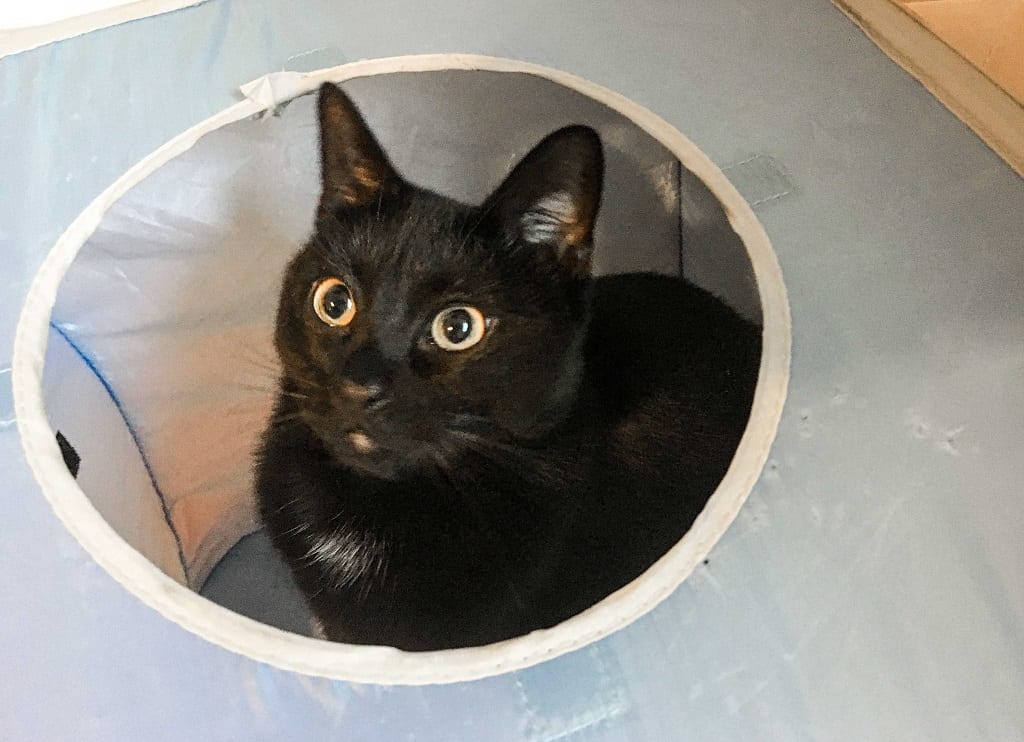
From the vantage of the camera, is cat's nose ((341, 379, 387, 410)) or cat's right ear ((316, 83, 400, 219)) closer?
cat's nose ((341, 379, 387, 410))

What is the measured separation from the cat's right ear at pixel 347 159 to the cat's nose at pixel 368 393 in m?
0.23

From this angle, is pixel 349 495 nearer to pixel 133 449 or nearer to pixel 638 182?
pixel 133 449

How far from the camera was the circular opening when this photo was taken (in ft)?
1.99

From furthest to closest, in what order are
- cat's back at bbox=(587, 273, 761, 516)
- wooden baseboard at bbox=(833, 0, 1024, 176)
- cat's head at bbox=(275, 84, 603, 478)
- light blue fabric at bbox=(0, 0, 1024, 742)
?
cat's back at bbox=(587, 273, 761, 516), wooden baseboard at bbox=(833, 0, 1024, 176), cat's head at bbox=(275, 84, 603, 478), light blue fabric at bbox=(0, 0, 1024, 742)

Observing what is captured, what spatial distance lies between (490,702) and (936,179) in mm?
570

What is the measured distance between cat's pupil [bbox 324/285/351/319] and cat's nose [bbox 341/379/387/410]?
0.11 meters

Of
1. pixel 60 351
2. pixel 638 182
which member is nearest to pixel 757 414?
pixel 638 182

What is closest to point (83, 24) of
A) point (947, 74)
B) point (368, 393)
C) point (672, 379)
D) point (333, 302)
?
point (333, 302)

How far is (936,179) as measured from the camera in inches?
28.9

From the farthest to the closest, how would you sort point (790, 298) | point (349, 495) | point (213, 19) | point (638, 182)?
point (638, 182), point (213, 19), point (349, 495), point (790, 298)

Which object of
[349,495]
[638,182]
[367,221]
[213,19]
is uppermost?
[213,19]

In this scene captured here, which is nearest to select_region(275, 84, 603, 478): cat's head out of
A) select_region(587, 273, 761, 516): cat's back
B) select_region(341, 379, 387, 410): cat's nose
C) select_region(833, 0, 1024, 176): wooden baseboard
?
select_region(341, 379, 387, 410): cat's nose


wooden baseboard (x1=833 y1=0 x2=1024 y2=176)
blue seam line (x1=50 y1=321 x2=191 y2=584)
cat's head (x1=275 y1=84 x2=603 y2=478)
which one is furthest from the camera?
blue seam line (x1=50 y1=321 x2=191 y2=584)

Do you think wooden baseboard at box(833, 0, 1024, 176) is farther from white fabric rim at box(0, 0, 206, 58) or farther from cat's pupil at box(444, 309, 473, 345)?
white fabric rim at box(0, 0, 206, 58)
